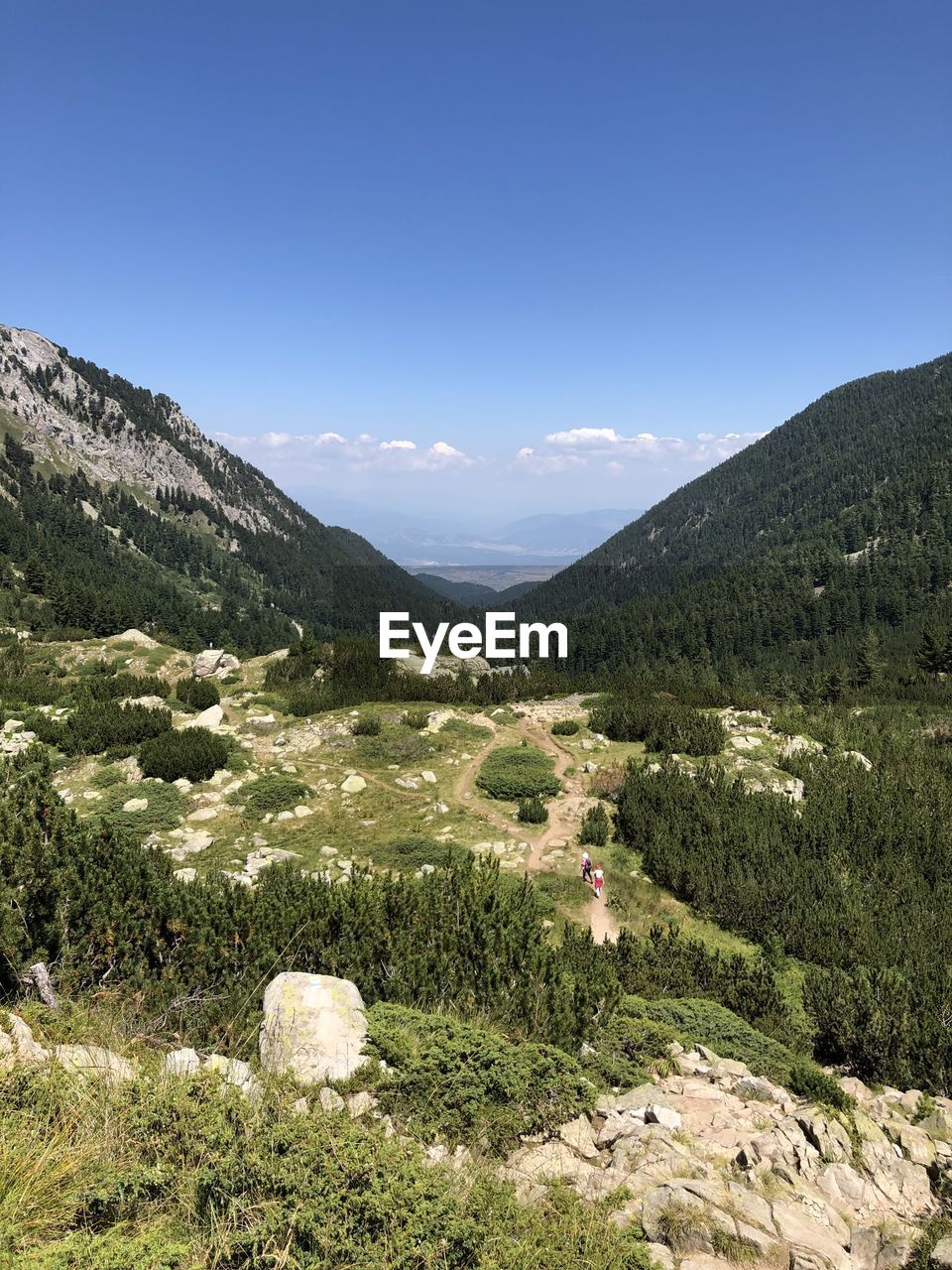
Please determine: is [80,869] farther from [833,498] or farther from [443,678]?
[833,498]

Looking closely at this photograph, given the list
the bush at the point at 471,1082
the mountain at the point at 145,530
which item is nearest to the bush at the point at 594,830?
the bush at the point at 471,1082

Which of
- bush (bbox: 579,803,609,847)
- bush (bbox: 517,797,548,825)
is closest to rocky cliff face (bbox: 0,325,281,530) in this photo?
bush (bbox: 517,797,548,825)

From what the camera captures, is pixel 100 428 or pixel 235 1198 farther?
pixel 100 428

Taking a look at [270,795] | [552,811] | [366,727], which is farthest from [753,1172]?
[366,727]

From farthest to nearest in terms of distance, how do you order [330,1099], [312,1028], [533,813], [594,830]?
[533,813] → [594,830] → [312,1028] → [330,1099]

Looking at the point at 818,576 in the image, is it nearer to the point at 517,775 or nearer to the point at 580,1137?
the point at 517,775

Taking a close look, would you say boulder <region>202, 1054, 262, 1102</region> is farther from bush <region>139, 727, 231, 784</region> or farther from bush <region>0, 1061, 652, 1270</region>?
bush <region>139, 727, 231, 784</region>
